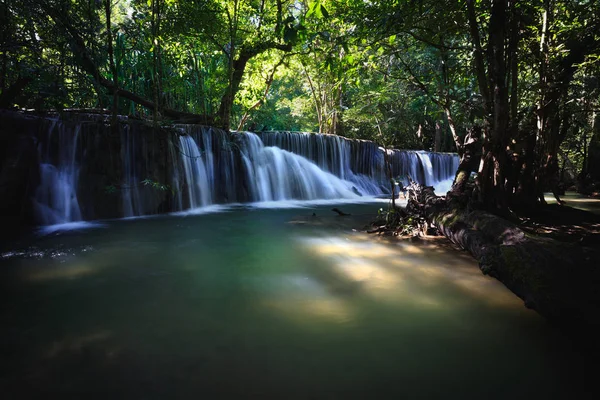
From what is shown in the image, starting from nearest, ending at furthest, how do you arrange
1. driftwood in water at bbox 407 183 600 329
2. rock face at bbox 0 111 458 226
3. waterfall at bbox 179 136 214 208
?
driftwood in water at bbox 407 183 600 329 < rock face at bbox 0 111 458 226 < waterfall at bbox 179 136 214 208

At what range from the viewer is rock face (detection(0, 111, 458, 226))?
21.4 ft

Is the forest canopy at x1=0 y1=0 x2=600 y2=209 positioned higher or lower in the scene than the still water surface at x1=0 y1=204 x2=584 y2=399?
higher

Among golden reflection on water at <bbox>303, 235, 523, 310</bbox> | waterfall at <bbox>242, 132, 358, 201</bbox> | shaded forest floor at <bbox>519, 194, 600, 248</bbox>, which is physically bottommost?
golden reflection on water at <bbox>303, 235, 523, 310</bbox>

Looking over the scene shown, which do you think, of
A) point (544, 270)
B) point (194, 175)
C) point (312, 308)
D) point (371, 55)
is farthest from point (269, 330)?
point (194, 175)

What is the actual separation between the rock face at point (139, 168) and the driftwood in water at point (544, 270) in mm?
5983

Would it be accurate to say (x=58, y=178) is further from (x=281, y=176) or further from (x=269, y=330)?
(x=281, y=176)

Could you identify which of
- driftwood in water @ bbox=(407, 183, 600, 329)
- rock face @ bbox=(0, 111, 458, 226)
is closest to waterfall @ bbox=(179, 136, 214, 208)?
rock face @ bbox=(0, 111, 458, 226)

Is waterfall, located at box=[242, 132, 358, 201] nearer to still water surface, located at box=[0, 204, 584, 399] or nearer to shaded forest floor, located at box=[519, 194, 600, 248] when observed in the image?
still water surface, located at box=[0, 204, 584, 399]

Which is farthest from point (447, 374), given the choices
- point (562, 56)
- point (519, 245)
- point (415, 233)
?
point (562, 56)

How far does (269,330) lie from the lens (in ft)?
8.03

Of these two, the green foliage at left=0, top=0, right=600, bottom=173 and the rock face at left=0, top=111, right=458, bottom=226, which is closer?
the green foliage at left=0, top=0, right=600, bottom=173

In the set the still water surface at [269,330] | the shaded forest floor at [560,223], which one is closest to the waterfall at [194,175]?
the still water surface at [269,330]

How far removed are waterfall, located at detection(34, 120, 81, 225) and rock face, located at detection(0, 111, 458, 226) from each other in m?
0.02

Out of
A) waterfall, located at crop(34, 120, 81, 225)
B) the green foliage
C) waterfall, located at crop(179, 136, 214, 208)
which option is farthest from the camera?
waterfall, located at crop(179, 136, 214, 208)
